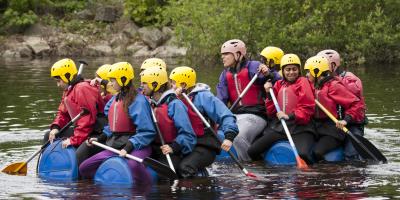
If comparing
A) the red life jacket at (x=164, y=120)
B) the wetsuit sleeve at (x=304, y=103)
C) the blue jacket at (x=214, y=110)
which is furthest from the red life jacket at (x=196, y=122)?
the wetsuit sleeve at (x=304, y=103)

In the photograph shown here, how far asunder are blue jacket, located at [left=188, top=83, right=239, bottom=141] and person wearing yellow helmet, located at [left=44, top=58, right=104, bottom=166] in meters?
1.45

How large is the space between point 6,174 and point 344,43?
22.3 m

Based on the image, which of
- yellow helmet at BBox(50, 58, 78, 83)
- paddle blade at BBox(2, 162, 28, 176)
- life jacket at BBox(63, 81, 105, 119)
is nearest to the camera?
life jacket at BBox(63, 81, 105, 119)

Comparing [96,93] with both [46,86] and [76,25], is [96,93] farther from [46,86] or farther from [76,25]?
[76,25]

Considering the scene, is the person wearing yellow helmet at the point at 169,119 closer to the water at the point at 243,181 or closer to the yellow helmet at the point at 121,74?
the yellow helmet at the point at 121,74

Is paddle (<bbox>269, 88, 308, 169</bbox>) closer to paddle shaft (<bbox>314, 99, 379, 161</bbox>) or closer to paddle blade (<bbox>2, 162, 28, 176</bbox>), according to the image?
paddle shaft (<bbox>314, 99, 379, 161</bbox>)

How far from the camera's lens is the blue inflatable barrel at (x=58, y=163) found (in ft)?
42.7

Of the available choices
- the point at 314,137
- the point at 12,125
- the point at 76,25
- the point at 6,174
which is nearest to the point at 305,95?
the point at 314,137

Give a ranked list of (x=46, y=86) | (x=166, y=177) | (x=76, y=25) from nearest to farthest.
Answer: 1. (x=166, y=177)
2. (x=46, y=86)
3. (x=76, y=25)

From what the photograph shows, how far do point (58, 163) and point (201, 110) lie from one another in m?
2.26

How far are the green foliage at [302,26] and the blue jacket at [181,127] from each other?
20.7 meters

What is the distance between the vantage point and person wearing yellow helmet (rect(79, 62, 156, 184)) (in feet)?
39.8

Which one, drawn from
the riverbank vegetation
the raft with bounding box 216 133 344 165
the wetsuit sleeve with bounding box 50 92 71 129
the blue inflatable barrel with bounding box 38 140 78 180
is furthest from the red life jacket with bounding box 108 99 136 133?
the riverbank vegetation

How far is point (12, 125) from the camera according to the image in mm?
19109
